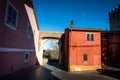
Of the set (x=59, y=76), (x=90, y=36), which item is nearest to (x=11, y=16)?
(x=59, y=76)

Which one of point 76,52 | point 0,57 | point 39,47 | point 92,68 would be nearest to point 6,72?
point 0,57

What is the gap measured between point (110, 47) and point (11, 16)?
14483 millimetres

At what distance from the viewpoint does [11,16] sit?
38.9 ft

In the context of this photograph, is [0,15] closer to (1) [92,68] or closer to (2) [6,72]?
(2) [6,72]

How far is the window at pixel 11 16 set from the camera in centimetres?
1103

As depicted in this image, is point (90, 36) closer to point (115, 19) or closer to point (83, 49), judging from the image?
point (83, 49)

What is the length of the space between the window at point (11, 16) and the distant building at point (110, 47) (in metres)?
12.8

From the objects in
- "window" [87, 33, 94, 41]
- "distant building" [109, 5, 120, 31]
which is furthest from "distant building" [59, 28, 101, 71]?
"distant building" [109, 5, 120, 31]

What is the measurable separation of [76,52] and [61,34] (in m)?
8.17

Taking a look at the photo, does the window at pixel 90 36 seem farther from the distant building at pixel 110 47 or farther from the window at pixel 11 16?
the window at pixel 11 16

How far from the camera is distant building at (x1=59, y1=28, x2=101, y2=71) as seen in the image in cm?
1825

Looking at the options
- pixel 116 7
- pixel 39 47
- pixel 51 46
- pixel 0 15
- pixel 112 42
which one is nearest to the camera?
pixel 0 15

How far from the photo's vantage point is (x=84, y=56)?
18.6 metres

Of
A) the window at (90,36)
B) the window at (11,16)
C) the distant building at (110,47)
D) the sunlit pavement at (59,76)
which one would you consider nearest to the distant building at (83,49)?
the window at (90,36)
